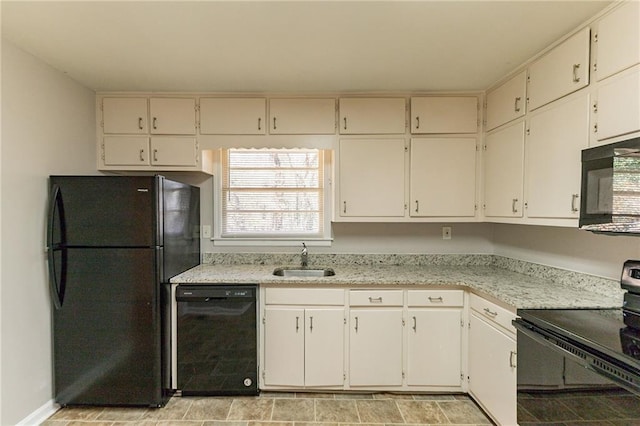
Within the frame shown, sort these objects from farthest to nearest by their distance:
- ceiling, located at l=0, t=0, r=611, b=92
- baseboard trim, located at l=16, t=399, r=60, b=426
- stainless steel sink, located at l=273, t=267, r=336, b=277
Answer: stainless steel sink, located at l=273, t=267, r=336, b=277 < baseboard trim, located at l=16, t=399, r=60, b=426 < ceiling, located at l=0, t=0, r=611, b=92

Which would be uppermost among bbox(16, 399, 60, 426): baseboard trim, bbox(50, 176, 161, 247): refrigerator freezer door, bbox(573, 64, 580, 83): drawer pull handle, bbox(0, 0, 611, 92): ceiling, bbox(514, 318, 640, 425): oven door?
bbox(0, 0, 611, 92): ceiling

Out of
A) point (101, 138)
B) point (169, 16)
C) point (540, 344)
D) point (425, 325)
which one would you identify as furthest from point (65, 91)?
point (540, 344)

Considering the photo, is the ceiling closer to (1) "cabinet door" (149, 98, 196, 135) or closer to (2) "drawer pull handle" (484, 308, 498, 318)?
(1) "cabinet door" (149, 98, 196, 135)

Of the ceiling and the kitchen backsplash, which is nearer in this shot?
the ceiling

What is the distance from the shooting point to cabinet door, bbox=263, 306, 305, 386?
2.40 meters

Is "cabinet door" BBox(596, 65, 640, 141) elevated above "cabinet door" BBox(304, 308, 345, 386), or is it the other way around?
"cabinet door" BBox(596, 65, 640, 141)

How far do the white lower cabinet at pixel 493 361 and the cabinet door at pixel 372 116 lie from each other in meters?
1.50

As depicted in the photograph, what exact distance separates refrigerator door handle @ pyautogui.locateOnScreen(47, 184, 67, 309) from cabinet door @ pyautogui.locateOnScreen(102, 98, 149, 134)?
0.80 metres

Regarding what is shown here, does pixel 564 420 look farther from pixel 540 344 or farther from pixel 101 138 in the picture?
pixel 101 138

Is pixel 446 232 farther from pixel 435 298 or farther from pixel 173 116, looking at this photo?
pixel 173 116

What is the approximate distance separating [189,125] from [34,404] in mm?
2189

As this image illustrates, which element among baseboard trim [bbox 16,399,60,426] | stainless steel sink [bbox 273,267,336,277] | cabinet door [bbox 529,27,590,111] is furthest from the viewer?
stainless steel sink [bbox 273,267,336,277]

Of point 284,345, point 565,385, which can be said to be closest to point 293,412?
point 284,345

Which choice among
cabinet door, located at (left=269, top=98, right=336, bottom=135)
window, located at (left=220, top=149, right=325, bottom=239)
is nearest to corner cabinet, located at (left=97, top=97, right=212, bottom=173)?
window, located at (left=220, top=149, right=325, bottom=239)
